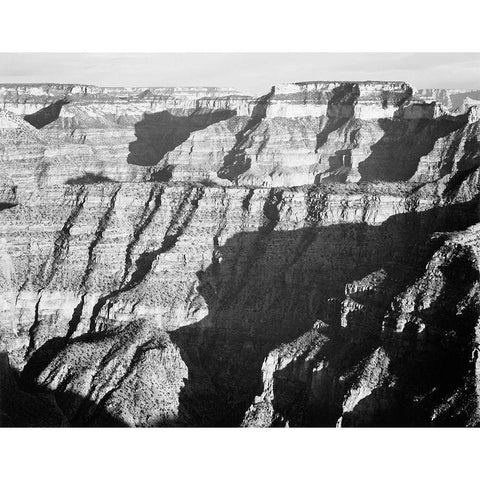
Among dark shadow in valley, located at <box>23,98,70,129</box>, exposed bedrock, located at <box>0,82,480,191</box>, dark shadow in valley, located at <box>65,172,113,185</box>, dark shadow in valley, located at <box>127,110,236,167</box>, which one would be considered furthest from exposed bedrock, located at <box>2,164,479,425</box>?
dark shadow in valley, located at <box>23,98,70,129</box>

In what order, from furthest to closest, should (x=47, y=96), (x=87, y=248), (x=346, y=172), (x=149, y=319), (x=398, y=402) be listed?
(x=47, y=96) → (x=346, y=172) → (x=87, y=248) → (x=149, y=319) → (x=398, y=402)

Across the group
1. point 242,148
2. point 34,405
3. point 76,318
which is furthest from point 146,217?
point 242,148

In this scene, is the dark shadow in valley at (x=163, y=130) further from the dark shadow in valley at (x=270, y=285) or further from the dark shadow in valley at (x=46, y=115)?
the dark shadow in valley at (x=270, y=285)

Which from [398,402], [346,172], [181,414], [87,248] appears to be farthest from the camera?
[346,172]

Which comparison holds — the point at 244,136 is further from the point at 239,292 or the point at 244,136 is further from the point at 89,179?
the point at 239,292

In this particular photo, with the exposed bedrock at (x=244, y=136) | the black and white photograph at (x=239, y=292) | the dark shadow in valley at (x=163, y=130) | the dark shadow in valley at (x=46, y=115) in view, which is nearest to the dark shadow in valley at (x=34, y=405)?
the black and white photograph at (x=239, y=292)

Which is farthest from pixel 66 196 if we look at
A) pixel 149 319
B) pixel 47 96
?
pixel 47 96

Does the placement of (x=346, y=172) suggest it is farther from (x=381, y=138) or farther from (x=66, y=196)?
(x=66, y=196)
